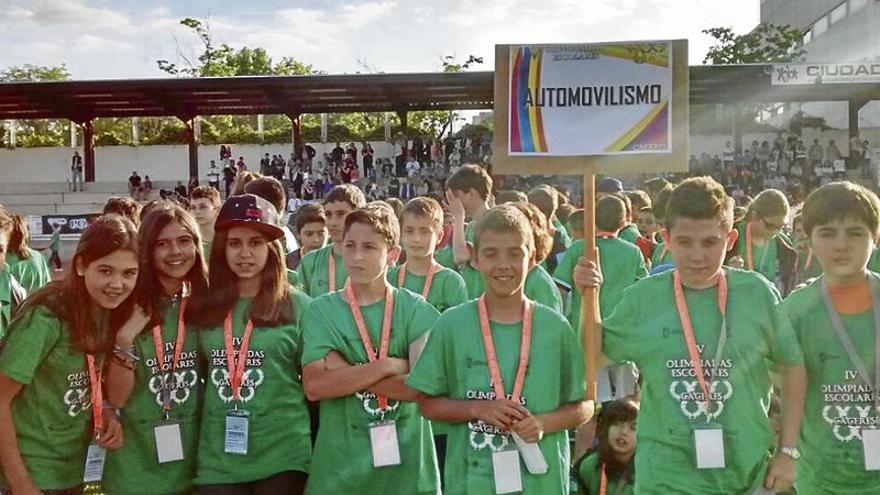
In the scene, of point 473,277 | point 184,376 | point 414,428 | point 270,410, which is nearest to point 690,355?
point 414,428

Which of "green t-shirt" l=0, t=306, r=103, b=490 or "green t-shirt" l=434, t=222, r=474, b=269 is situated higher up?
"green t-shirt" l=434, t=222, r=474, b=269

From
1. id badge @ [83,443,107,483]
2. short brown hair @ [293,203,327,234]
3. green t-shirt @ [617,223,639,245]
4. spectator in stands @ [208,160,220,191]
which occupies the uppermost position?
spectator in stands @ [208,160,220,191]

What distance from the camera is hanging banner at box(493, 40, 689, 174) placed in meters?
3.85

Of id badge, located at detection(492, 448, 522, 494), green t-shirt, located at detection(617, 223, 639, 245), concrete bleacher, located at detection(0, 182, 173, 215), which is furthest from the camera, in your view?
concrete bleacher, located at detection(0, 182, 173, 215)

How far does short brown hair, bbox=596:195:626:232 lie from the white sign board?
23.2 meters

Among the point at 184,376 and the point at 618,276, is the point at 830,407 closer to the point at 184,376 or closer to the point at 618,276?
the point at 184,376

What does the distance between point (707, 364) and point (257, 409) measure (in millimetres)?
1888

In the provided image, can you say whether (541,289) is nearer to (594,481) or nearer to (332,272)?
(594,481)

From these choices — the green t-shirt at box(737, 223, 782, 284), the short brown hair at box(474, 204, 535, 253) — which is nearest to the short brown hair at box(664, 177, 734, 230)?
the short brown hair at box(474, 204, 535, 253)

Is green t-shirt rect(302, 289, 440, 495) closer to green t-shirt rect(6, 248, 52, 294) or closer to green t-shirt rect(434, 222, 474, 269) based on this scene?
green t-shirt rect(434, 222, 474, 269)

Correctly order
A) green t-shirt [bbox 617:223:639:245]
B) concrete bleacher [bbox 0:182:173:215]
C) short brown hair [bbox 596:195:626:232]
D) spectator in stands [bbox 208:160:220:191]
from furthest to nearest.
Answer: concrete bleacher [bbox 0:182:173:215]
spectator in stands [bbox 208:160:220:191]
green t-shirt [bbox 617:223:639:245]
short brown hair [bbox 596:195:626:232]

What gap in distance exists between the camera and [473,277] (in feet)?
20.3

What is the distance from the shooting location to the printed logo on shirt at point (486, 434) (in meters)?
3.47

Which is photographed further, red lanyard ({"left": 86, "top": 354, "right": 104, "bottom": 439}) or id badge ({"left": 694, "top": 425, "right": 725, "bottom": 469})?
red lanyard ({"left": 86, "top": 354, "right": 104, "bottom": 439})
